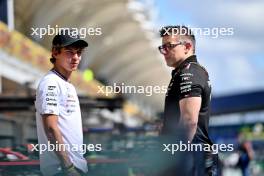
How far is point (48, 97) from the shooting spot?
4754 mm

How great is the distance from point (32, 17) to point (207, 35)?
98.2ft

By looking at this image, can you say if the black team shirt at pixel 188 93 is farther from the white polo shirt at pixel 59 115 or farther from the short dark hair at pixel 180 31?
the white polo shirt at pixel 59 115

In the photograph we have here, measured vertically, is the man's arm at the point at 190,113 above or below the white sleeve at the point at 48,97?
below

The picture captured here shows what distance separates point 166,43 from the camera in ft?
16.6

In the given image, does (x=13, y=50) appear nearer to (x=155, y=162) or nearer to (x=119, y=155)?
(x=119, y=155)

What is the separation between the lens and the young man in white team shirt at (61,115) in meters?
4.64

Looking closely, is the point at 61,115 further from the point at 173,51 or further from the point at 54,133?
the point at 173,51

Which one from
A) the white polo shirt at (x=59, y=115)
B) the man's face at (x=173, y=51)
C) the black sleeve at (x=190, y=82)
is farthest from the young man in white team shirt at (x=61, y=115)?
the black sleeve at (x=190, y=82)

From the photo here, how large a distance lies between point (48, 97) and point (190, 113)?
96 cm

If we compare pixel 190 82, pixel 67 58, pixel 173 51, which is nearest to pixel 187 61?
pixel 173 51

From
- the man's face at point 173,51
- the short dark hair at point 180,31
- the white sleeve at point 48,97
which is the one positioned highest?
the short dark hair at point 180,31

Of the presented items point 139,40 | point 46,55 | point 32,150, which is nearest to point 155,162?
point 32,150

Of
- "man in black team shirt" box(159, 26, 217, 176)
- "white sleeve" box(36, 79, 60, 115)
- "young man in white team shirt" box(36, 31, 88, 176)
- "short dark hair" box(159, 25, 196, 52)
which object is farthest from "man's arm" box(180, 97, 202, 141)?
"white sleeve" box(36, 79, 60, 115)

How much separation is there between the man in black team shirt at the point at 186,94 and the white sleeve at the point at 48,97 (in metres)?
0.76
